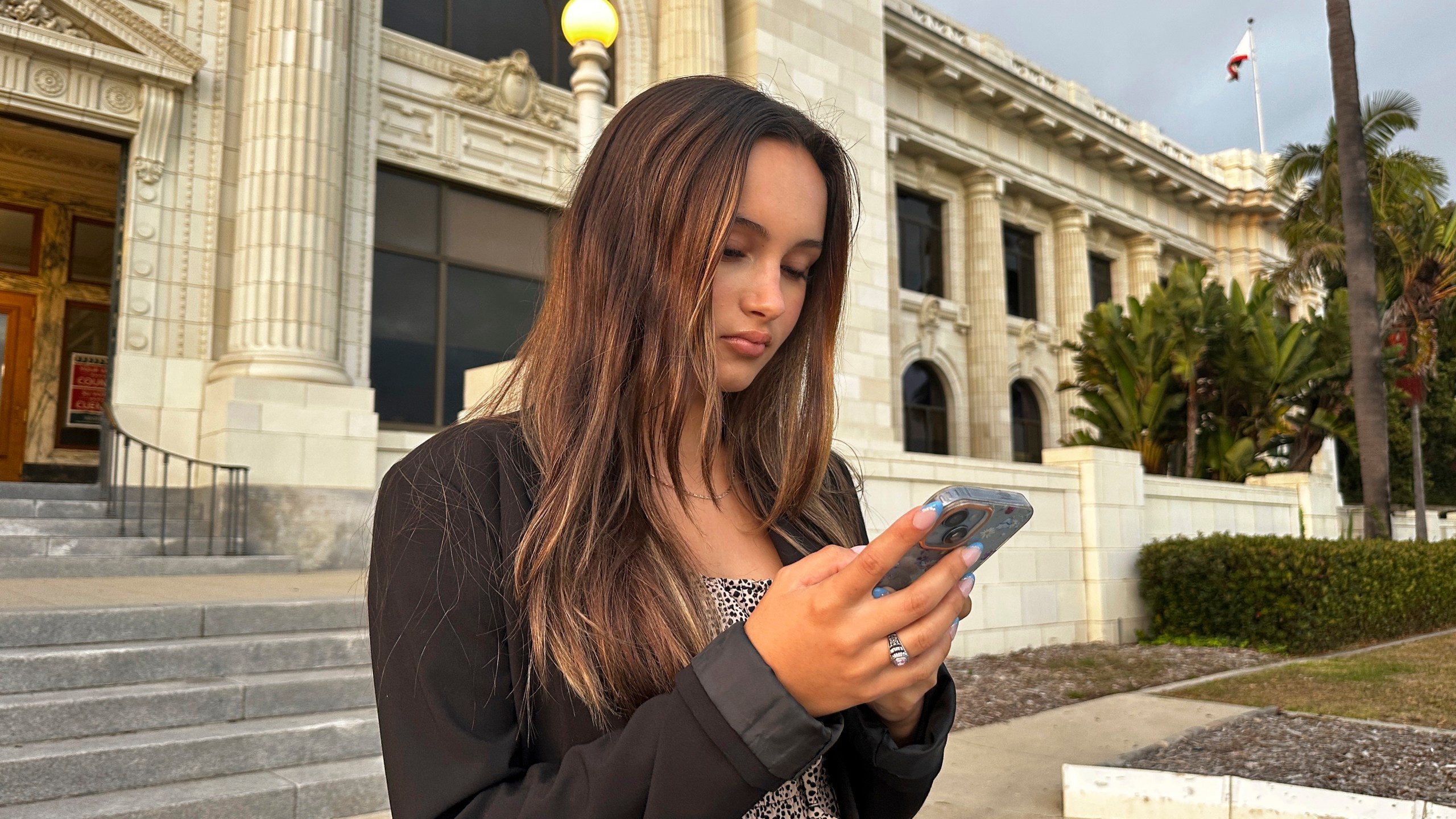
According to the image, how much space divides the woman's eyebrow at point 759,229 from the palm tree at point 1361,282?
52.8 feet

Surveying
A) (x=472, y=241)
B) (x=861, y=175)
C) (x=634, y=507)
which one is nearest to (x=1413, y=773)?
(x=634, y=507)

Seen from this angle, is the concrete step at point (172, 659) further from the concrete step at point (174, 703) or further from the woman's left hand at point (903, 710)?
the woman's left hand at point (903, 710)

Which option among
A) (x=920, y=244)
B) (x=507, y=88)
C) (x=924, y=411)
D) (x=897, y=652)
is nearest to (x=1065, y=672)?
(x=897, y=652)

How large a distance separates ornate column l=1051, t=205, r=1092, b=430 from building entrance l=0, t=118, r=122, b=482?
21.6m

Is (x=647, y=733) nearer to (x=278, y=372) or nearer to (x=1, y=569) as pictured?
(x=1, y=569)

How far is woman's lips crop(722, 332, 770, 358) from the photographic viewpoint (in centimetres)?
146

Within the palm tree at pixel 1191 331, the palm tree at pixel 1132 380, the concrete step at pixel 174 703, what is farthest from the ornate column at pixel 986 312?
the concrete step at pixel 174 703

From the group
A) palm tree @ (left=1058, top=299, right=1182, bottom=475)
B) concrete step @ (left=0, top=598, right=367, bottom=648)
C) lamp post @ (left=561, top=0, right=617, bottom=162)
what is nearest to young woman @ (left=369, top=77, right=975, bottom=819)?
concrete step @ (left=0, top=598, right=367, bottom=648)

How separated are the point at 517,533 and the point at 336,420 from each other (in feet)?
32.4

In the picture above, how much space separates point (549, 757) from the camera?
1.24 meters

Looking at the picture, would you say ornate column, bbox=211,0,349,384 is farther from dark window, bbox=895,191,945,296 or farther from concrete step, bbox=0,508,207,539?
dark window, bbox=895,191,945,296

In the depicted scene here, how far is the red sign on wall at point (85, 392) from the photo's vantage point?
14.9 meters

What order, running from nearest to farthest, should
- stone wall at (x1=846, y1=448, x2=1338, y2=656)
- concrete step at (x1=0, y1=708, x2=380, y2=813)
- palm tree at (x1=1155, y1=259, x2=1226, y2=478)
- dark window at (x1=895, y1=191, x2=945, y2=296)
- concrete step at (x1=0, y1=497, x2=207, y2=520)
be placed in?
1. concrete step at (x1=0, y1=708, x2=380, y2=813)
2. concrete step at (x1=0, y1=497, x2=207, y2=520)
3. stone wall at (x1=846, y1=448, x2=1338, y2=656)
4. palm tree at (x1=1155, y1=259, x2=1226, y2=478)
5. dark window at (x1=895, y1=191, x2=945, y2=296)

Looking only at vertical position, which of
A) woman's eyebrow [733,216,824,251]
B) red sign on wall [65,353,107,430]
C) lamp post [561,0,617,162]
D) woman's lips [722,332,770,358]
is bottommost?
woman's lips [722,332,770,358]
